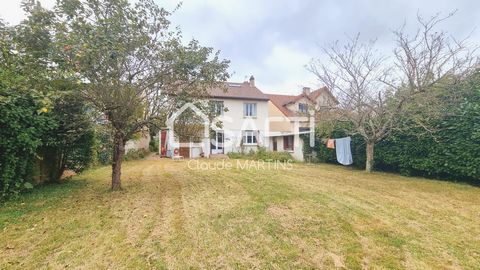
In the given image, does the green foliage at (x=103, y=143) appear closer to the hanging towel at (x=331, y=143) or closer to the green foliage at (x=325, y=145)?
the green foliage at (x=325, y=145)

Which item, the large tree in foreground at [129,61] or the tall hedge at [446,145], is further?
the tall hedge at [446,145]

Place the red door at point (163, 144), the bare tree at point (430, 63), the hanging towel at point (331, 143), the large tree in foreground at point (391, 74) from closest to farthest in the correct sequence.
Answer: the bare tree at point (430, 63) → the large tree in foreground at point (391, 74) → the hanging towel at point (331, 143) → the red door at point (163, 144)

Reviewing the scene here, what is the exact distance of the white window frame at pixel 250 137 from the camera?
25475mm

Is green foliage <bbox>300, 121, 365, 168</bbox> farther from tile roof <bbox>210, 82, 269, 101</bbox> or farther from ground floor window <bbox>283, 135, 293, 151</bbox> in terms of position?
tile roof <bbox>210, 82, 269, 101</bbox>

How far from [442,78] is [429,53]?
124cm

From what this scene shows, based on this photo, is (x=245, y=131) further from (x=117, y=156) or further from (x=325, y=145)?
(x=117, y=156)

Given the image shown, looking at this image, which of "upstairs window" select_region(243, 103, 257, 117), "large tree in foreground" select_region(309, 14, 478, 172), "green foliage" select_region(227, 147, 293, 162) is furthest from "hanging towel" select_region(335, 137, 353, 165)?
"upstairs window" select_region(243, 103, 257, 117)

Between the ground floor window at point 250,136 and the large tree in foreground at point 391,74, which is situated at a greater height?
the large tree in foreground at point 391,74

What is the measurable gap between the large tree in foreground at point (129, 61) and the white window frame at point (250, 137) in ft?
52.5

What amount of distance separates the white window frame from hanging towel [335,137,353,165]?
31.9ft

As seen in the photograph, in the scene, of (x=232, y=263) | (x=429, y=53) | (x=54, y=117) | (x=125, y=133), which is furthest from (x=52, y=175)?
(x=429, y=53)

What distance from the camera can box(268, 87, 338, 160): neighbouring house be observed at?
16.5 meters

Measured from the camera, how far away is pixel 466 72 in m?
11.5

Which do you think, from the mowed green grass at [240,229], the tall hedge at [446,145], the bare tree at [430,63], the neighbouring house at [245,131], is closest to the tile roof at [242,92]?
the neighbouring house at [245,131]
